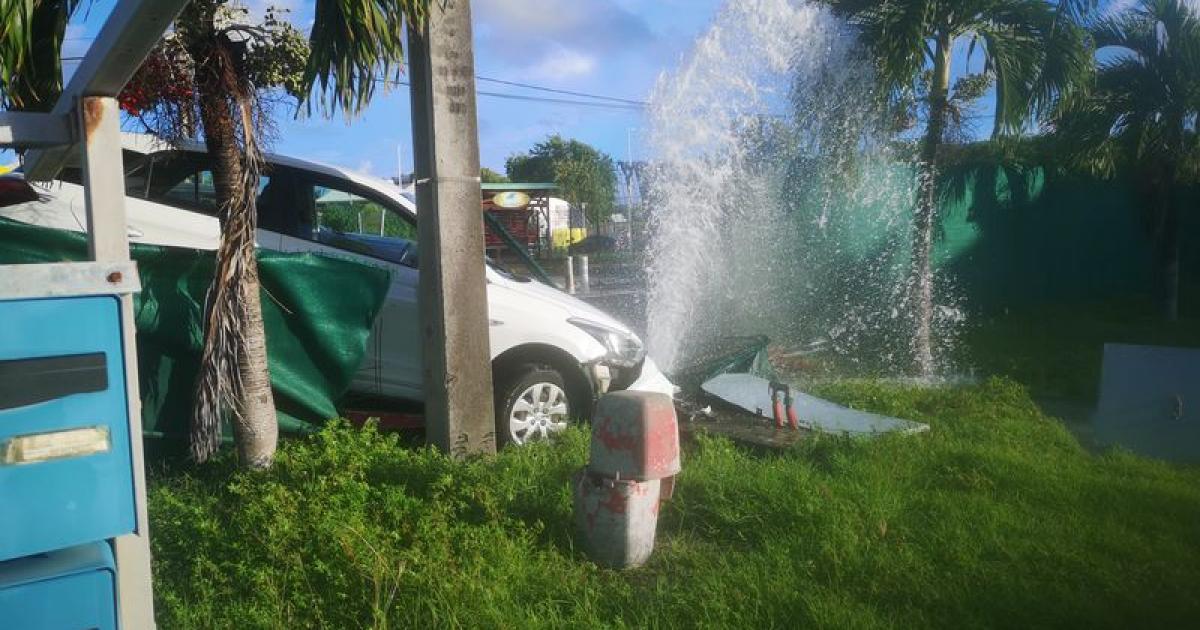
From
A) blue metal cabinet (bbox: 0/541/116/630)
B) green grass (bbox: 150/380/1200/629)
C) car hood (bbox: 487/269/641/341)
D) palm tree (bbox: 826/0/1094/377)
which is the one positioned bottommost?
green grass (bbox: 150/380/1200/629)

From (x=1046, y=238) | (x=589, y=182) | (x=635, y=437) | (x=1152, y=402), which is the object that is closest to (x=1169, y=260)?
(x=1046, y=238)

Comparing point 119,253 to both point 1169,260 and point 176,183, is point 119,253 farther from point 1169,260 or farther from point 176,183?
point 1169,260

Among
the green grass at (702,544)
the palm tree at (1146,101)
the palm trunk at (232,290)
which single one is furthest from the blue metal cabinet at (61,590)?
the palm tree at (1146,101)

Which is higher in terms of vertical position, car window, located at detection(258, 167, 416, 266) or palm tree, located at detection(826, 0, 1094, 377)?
palm tree, located at detection(826, 0, 1094, 377)

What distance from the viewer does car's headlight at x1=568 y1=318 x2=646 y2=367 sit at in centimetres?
648

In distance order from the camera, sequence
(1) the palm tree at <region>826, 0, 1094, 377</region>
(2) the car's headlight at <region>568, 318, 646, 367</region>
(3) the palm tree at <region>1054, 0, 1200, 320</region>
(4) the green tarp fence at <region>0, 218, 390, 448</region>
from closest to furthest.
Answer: (4) the green tarp fence at <region>0, 218, 390, 448</region>
(2) the car's headlight at <region>568, 318, 646, 367</region>
(1) the palm tree at <region>826, 0, 1094, 377</region>
(3) the palm tree at <region>1054, 0, 1200, 320</region>

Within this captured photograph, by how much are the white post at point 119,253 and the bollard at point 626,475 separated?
1.96 meters

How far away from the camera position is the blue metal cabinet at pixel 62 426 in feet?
6.97

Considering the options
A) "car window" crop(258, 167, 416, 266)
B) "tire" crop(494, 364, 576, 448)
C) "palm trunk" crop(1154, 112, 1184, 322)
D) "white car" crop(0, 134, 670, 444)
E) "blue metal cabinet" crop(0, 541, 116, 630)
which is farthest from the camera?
"palm trunk" crop(1154, 112, 1184, 322)

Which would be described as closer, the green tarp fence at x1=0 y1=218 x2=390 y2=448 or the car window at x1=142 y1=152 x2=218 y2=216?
the green tarp fence at x1=0 y1=218 x2=390 y2=448

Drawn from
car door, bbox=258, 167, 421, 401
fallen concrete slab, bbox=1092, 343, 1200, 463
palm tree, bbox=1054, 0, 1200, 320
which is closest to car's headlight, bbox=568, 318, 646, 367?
car door, bbox=258, 167, 421, 401

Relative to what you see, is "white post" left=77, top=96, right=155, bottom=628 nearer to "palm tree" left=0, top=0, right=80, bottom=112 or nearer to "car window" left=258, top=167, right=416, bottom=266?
"palm tree" left=0, top=0, right=80, bottom=112

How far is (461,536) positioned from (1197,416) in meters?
5.01

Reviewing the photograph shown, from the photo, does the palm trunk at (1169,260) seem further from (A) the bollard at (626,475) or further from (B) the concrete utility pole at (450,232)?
(A) the bollard at (626,475)
